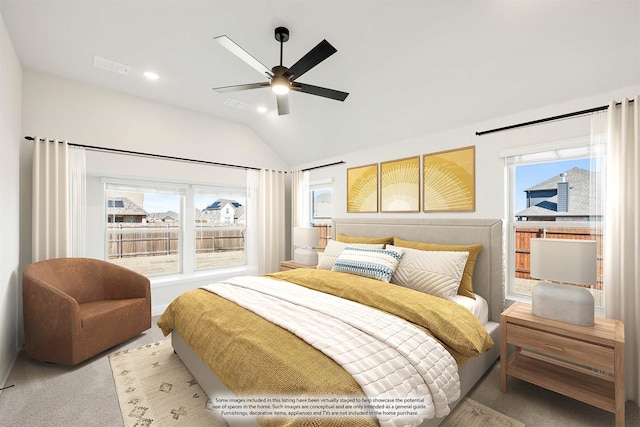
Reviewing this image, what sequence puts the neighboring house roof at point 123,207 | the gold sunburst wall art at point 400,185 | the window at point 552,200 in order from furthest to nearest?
the neighboring house roof at point 123,207
the gold sunburst wall art at point 400,185
the window at point 552,200

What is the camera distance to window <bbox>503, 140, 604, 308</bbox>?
219 centimetres

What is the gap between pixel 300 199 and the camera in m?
4.77

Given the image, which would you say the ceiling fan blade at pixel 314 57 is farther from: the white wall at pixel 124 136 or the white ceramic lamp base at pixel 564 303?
the white wall at pixel 124 136

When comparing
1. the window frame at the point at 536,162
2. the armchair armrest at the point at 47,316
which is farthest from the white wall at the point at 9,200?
the window frame at the point at 536,162

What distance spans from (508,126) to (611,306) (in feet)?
5.38

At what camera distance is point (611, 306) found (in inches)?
81.4

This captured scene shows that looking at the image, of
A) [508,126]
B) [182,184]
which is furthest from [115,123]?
[508,126]

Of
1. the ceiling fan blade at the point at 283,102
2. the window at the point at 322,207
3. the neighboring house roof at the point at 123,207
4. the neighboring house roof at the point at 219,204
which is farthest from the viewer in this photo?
the window at the point at 322,207

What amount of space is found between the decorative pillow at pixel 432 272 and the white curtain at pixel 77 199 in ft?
11.3

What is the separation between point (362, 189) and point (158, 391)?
10.1ft

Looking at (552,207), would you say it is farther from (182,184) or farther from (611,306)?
(182,184)

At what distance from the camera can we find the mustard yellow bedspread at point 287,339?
1.25 metres

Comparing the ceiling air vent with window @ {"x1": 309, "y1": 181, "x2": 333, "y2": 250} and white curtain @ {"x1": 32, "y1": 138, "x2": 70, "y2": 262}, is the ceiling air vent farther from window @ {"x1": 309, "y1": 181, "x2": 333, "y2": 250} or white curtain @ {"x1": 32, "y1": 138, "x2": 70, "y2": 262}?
window @ {"x1": 309, "y1": 181, "x2": 333, "y2": 250}

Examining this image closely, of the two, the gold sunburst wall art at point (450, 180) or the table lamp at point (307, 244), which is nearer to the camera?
the gold sunburst wall art at point (450, 180)
